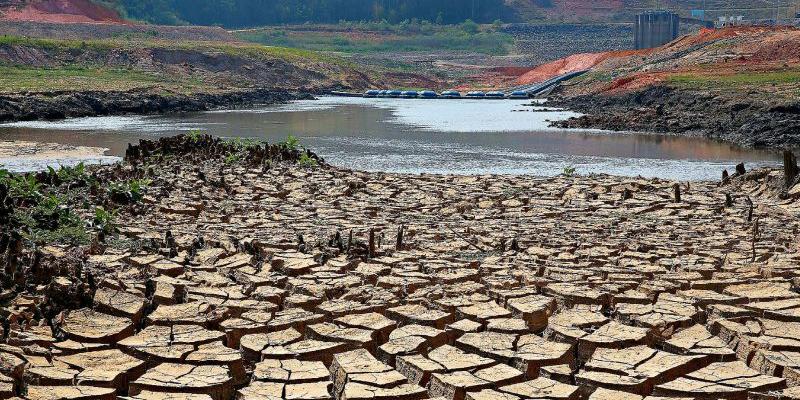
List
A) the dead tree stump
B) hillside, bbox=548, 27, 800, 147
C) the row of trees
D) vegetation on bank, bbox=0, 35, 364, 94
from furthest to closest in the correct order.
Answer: the row of trees → vegetation on bank, bbox=0, 35, 364, 94 → hillside, bbox=548, 27, 800, 147 → the dead tree stump

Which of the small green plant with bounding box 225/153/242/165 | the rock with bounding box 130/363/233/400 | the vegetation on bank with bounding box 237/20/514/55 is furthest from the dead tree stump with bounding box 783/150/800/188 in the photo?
the vegetation on bank with bounding box 237/20/514/55

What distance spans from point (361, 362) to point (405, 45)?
326ft

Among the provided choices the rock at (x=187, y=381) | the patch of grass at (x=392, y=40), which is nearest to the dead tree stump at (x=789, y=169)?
the rock at (x=187, y=381)

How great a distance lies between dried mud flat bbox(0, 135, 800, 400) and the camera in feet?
22.0

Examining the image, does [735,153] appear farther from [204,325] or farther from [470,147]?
[204,325]

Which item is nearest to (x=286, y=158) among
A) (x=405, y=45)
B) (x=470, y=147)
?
(x=470, y=147)

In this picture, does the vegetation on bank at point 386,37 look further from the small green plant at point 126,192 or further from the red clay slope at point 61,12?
the small green plant at point 126,192

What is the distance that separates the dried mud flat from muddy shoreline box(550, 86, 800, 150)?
1861 centimetres

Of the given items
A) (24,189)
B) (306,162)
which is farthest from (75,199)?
(306,162)

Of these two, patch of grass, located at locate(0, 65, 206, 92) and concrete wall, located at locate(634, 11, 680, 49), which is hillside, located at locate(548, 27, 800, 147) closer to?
concrete wall, located at locate(634, 11, 680, 49)

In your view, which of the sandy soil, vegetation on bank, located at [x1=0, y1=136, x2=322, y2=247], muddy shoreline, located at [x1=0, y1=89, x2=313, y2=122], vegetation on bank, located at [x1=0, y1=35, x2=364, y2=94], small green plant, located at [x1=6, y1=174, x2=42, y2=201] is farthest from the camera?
vegetation on bank, located at [x1=0, y1=35, x2=364, y2=94]

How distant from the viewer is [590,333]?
7.82 m

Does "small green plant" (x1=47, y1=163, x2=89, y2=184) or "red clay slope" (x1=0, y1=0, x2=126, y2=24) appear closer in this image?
"small green plant" (x1=47, y1=163, x2=89, y2=184)

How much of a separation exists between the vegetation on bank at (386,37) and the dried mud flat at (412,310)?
8633 cm
